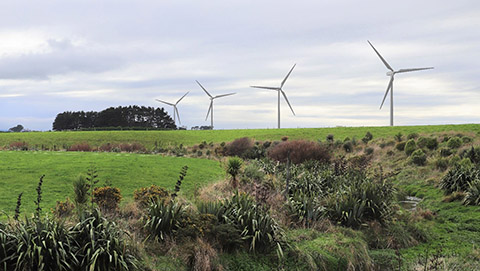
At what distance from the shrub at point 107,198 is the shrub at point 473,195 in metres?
13.9

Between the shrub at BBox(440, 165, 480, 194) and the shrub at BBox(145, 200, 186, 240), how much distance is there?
1454cm

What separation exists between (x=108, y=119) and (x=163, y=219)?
8339 cm

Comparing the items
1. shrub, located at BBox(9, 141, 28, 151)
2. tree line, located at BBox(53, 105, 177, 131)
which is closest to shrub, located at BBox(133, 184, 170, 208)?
shrub, located at BBox(9, 141, 28, 151)

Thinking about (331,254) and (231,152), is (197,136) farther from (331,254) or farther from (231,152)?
(331,254)

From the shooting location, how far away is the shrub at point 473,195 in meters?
16.3

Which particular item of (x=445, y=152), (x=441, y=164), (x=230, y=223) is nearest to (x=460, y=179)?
(x=441, y=164)

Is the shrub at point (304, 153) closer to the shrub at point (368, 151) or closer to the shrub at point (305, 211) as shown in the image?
the shrub at point (368, 151)

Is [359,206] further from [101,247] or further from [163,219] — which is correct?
[101,247]

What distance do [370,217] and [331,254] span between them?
3.59m

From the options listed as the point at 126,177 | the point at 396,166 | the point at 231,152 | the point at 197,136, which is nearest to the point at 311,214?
the point at 126,177

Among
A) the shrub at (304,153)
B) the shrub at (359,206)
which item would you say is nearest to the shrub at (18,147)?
the shrub at (304,153)

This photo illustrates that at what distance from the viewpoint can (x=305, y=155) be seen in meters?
25.8

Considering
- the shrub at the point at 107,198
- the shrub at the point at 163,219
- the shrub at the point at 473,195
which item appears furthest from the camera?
the shrub at the point at 473,195

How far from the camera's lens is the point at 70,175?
55.5ft
